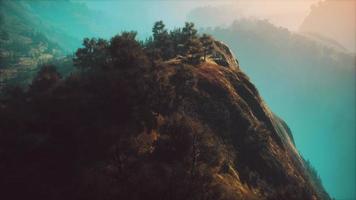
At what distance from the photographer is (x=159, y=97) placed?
67875 mm

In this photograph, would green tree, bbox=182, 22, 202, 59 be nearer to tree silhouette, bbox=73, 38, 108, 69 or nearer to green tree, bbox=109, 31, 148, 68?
tree silhouette, bbox=73, 38, 108, 69

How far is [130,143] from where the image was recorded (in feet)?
164

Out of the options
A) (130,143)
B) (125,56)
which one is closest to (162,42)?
(125,56)

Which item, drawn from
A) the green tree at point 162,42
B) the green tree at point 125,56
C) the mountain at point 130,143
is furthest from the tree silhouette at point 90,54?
the green tree at point 125,56

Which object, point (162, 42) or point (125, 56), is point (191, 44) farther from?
point (125, 56)

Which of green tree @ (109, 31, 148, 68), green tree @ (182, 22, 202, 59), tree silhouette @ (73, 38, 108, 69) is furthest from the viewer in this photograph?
tree silhouette @ (73, 38, 108, 69)

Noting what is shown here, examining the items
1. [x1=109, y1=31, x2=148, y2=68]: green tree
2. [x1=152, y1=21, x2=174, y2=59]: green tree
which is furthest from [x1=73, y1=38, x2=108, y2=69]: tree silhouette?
[x1=109, y1=31, x2=148, y2=68]: green tree

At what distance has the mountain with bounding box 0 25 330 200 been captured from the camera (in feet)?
142

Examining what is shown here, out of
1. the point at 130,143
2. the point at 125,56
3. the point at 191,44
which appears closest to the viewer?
the point at 130,143

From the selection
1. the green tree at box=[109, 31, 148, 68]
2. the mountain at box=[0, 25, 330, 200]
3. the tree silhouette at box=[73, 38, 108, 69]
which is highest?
A: the tree silhouette at box=[73, 38, 108, 69]

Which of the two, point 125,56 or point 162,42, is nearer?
point 125,56

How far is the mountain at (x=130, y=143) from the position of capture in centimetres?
4316

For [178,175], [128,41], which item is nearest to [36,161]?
[178,175]

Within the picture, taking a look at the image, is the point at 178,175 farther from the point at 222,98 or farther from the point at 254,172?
the point at 222,98
